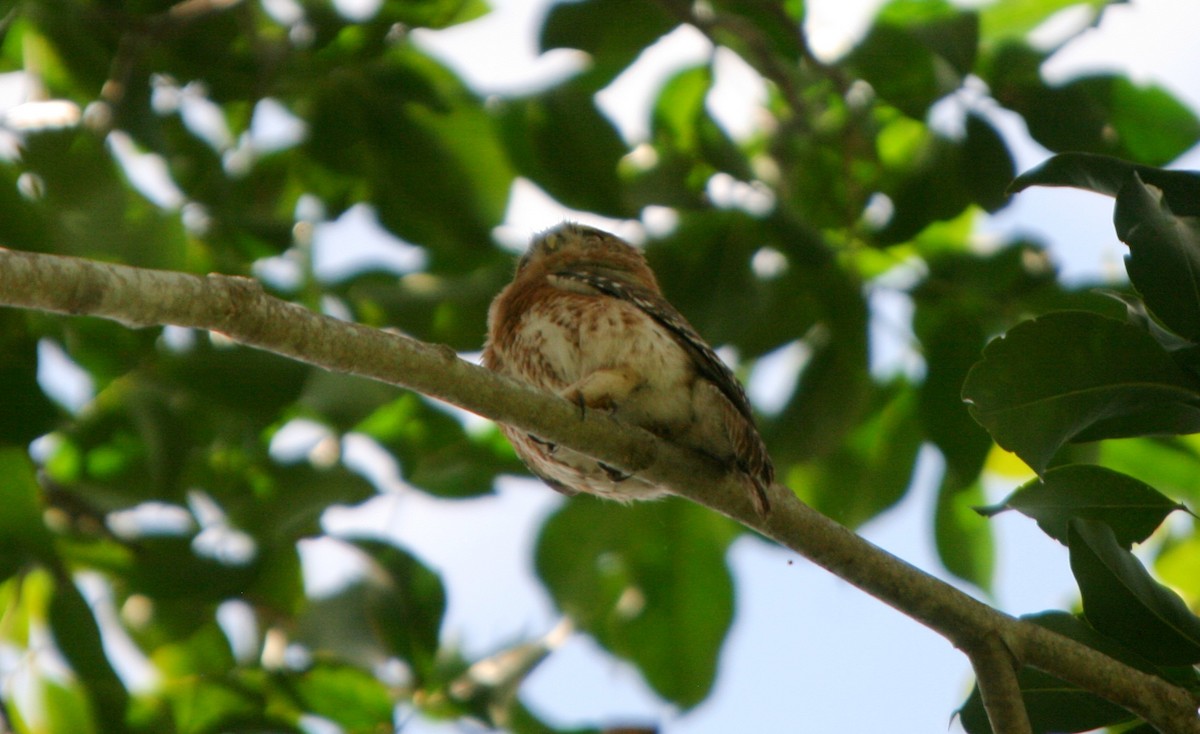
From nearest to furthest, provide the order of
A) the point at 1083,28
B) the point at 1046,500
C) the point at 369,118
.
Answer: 1. the point at 1046,500
2. the point at 1083,28
3. the point at 369,118

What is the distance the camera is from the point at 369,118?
520cm

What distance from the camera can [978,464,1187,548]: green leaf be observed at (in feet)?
9.29

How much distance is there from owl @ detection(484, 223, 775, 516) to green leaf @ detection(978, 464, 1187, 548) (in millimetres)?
697

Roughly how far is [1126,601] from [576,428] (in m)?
1.29

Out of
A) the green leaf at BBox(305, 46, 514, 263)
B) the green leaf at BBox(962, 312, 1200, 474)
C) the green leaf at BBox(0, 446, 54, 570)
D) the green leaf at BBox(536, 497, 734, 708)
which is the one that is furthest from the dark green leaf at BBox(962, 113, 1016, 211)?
the green leaf at BBox(0, 446, 54, 570)

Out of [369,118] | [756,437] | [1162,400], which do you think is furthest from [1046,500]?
[369,118]

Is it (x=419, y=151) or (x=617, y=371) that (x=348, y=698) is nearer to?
(x=617, y=371)

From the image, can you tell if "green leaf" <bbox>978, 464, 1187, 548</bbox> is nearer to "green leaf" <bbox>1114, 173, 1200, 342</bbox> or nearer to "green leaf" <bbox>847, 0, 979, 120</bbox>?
"green leaf" <bbox>1114, 173, 1200, 342</bbox>

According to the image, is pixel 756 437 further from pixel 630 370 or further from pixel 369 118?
pixel 369 118

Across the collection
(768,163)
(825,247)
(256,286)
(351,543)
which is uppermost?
(256,286)

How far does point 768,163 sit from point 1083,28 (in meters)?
1.85

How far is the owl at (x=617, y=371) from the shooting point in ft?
11.9

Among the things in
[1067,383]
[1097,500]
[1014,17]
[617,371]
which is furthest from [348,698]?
[1014,17]

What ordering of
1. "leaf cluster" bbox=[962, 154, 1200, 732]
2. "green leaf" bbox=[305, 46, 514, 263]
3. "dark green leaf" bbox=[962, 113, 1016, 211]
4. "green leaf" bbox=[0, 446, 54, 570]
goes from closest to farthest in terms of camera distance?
"leaf cluster" bbox=[962, 154, 1200, 732]
"green leaf" bbox=[0, 446, 54, 570]
"dark green leaf" bbox=[962, 113, 1016, 211]
"green leaf" bbox=[305, 46, 514, 263]
